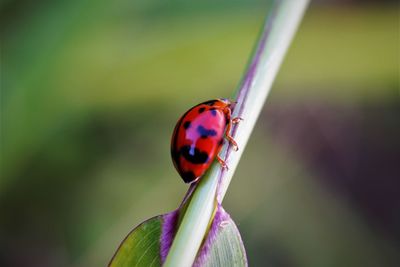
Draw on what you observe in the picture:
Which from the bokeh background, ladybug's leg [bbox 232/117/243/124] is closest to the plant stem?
ladybug's leg [bbox 232/117/243/124]

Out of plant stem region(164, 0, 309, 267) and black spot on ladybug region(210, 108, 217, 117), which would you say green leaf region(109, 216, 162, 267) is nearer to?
plant stem region(164, 0, 309, 267)

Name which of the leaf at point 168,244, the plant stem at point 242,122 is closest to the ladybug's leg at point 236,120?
the plant stem at point 242,122

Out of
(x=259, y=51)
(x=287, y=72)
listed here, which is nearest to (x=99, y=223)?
(x=287, y=72)

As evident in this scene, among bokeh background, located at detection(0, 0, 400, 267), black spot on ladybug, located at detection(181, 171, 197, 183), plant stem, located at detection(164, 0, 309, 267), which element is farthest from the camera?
bokeh background, located at detection(0, 0, 400, 267)

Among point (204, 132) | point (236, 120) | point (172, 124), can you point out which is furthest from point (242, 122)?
point (172, 124)

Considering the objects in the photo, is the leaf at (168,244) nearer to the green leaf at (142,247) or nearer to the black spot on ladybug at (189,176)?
the green leaf at (142,247)

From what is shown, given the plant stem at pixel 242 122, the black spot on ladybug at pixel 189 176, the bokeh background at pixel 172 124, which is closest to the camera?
the plant stem at pixel 242 122

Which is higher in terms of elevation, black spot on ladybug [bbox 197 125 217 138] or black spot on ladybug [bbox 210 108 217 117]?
black spot on ladybug [bbox 210 108 217 117]
